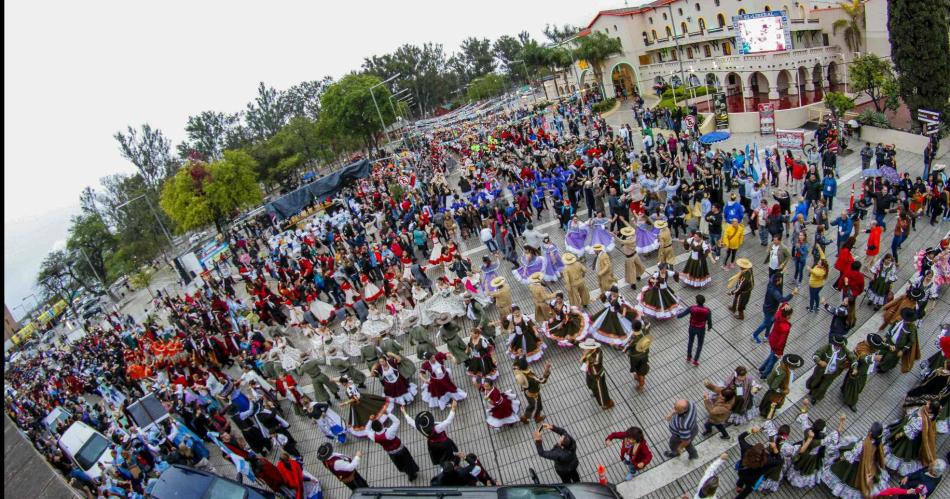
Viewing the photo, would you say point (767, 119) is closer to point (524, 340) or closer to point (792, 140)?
point (792, 140)

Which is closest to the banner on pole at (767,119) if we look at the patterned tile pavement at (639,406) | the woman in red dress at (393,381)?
the patterned tile pavement at (639,406)

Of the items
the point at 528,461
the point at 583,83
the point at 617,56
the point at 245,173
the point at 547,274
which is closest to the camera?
the point at 528,461

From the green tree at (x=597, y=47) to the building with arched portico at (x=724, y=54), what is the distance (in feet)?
3.71

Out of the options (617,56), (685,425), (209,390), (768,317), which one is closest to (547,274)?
(768,317)

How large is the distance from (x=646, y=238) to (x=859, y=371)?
22.7ft

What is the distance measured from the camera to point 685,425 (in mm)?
7496

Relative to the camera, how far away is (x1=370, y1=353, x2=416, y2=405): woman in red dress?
10375mm

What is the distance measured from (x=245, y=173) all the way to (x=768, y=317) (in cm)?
4091

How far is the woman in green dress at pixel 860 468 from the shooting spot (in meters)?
6.60

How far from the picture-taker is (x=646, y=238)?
47.3ft

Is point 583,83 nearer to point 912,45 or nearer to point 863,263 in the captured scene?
point 912,45

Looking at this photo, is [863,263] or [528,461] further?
[863,263]

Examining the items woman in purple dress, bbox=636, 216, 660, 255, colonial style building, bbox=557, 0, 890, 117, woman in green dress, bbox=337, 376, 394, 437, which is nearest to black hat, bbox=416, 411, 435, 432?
woman in green dress, bbox=337, 376, 394, 437

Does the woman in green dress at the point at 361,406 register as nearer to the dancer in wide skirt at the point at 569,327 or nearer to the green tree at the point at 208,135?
the dancer in wide skirt at the point at 569,327
